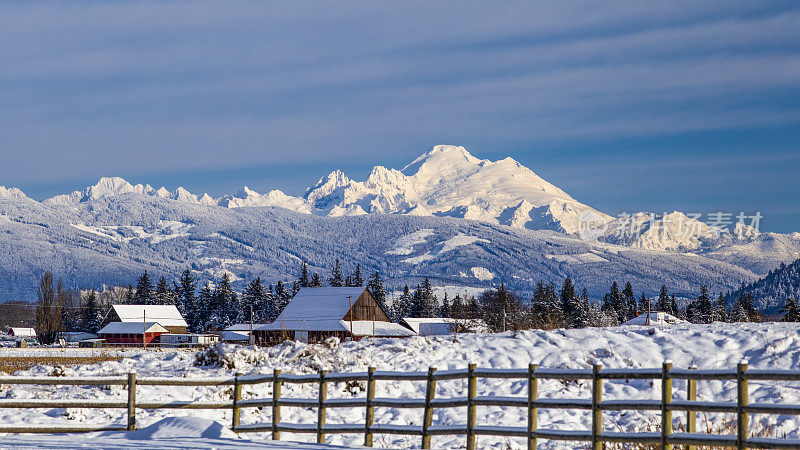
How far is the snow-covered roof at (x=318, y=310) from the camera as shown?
267ft

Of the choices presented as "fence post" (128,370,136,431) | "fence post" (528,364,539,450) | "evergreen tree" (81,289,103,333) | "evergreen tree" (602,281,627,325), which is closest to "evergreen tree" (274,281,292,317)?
"evergreen tree" (81,289,103,333)

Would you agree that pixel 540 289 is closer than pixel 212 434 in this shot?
No

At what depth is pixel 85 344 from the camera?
10269 centimetres

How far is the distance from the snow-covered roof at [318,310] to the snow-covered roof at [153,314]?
38.7m

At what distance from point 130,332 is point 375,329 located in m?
45.7

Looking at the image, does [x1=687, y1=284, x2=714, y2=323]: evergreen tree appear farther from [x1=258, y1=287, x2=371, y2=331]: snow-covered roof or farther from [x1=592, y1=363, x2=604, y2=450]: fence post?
[x1=592, y1=363, x2=604, y2=450]: fence post

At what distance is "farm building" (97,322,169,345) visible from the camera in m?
115

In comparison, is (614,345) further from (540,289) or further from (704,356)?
(540,289)

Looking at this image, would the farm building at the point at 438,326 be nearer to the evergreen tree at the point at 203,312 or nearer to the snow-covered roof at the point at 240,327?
the snow-covered roof at the point at 240,327

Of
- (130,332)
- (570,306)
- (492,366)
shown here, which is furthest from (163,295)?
(492,366)

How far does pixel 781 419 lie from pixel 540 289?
102155mm

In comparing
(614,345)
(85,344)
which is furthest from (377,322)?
(614,345)

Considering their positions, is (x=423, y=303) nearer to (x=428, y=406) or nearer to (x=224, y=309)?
(x=224, y=309)

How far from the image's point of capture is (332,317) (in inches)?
3260
